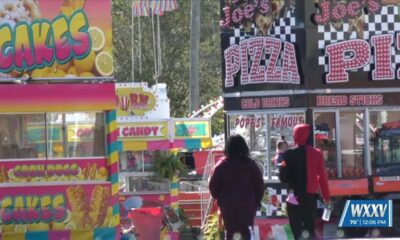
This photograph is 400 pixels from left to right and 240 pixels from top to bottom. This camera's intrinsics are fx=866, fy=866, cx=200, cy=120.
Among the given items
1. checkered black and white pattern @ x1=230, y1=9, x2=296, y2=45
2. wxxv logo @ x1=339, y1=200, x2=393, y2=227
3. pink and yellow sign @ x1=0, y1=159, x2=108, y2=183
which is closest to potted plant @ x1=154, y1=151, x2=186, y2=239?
checkered black and white pattern @ x1=230, y1=9, x2=296, y2=45

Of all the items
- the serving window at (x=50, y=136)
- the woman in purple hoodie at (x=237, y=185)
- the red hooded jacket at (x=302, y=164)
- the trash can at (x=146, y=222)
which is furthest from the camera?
the trash can at (x=146, y=222)

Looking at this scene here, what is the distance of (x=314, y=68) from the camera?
15141 mm

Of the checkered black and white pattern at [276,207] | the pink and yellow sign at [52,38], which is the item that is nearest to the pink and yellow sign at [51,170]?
the pink and yellow sign at [52,38]

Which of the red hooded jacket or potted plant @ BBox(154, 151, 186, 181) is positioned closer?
the red hooded jacket

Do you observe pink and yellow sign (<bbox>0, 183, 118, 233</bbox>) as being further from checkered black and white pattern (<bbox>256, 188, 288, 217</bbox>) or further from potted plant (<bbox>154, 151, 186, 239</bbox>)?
potted plant (<bbox>154, 151, 186, 239</bbox>)

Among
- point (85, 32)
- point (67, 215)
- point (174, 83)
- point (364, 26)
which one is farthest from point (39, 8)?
point (174, 83)

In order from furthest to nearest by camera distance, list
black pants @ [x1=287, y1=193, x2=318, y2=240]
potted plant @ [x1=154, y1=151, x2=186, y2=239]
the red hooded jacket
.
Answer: potted plant @ [x1=154, y1=151, x2=186, y2=239], black pants @ [x1=287, y1=193, x2=318, y2=240], the red hooded jacket

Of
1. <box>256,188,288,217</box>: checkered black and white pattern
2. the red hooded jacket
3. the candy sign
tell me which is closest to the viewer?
the red hooded jacket

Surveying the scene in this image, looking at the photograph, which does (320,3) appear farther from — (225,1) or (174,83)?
(174,83)

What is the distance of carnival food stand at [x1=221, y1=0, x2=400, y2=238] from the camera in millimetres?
15133

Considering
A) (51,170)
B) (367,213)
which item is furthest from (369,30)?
(51,170)

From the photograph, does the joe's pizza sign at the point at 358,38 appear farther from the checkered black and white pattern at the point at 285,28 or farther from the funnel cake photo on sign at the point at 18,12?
the funnel cake photo on sign at the point at 18,12

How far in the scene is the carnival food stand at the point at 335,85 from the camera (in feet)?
49.6

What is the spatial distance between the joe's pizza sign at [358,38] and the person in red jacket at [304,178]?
531 cm
